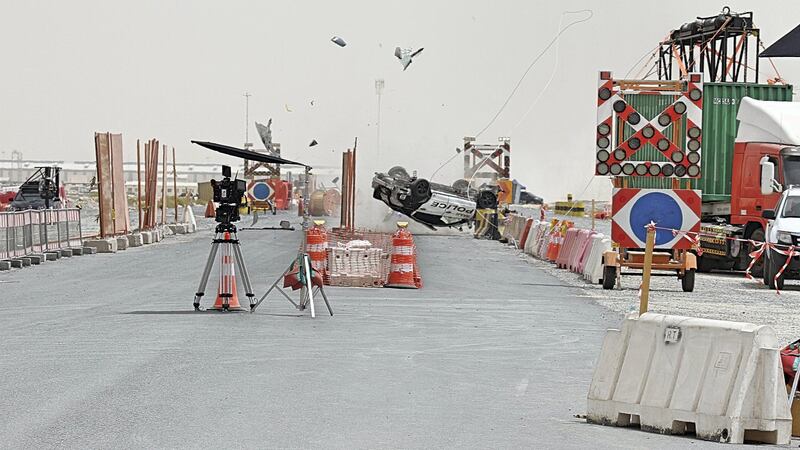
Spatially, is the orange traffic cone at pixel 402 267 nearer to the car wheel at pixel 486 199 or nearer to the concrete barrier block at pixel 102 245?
the concrete barrier block at pixel 102 245

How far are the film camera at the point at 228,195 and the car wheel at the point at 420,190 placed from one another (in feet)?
95.7

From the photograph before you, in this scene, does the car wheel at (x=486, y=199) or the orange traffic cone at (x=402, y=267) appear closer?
the orange traffic cone at (x=402, y=267)

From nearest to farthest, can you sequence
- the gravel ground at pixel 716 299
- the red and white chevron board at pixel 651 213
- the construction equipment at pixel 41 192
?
the gravel ground at pixel 716 299 < the red and white chevron board at pixel 651 213 < the construction equipment at pixel 41 192

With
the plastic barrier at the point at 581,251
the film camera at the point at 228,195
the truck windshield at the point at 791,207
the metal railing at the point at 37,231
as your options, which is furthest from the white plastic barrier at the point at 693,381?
the metal railing at the point at 37,231

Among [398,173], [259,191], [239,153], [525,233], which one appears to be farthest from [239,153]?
[259,191]

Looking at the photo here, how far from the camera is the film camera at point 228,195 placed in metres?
19.7

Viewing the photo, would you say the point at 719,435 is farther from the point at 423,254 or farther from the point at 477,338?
the point at 423,254

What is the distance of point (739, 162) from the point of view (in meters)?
31.2

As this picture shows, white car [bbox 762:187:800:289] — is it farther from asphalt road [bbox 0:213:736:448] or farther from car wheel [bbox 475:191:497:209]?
car wheel [bbox 475:191:497:209]

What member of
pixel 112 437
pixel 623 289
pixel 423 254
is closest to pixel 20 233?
pixel 423 254

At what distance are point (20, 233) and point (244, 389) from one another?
2210 centimetres

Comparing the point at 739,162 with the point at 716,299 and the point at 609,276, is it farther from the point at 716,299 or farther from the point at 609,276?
the point at 716,299

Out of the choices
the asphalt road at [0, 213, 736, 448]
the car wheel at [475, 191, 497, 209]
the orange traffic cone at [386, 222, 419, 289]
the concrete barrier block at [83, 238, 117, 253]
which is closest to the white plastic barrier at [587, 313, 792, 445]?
the asphalt road at [0, 213, 736, 448]

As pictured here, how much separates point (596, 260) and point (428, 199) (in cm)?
2230
